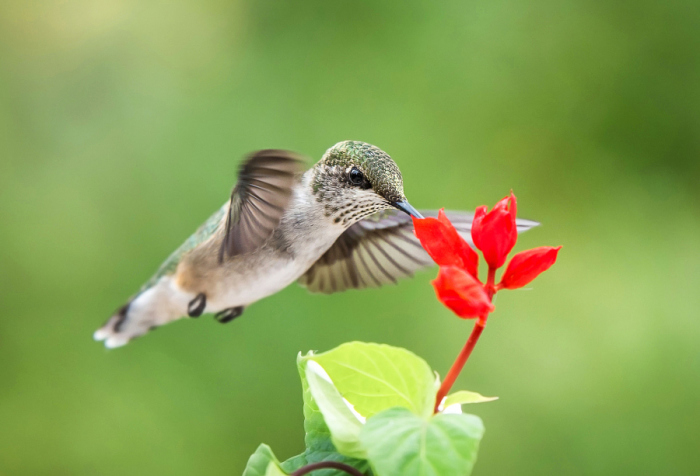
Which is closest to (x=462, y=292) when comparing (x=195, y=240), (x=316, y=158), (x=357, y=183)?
(x=357, y=183)

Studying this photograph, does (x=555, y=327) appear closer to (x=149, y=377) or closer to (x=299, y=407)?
(x=299, y=407)

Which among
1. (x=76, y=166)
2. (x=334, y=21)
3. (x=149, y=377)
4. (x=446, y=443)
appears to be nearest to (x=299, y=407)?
(x=149, y=377)

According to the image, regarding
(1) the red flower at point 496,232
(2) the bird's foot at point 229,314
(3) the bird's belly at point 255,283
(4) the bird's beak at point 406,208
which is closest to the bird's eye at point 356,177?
(4) the bird's beak at point 406,208

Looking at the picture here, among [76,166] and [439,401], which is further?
[76,166]

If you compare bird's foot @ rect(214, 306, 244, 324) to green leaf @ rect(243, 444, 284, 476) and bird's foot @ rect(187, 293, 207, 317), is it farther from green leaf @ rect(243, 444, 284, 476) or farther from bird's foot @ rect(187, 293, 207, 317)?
green leaf @ rect(243, 444, 284, 476)

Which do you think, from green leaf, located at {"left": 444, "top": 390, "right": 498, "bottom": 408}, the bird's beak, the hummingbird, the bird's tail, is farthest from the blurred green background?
green leaf, located at {"left": 444, "top": 390, "right": 498, "bottom": 408}

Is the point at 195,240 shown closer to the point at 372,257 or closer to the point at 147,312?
the point at 147,312
